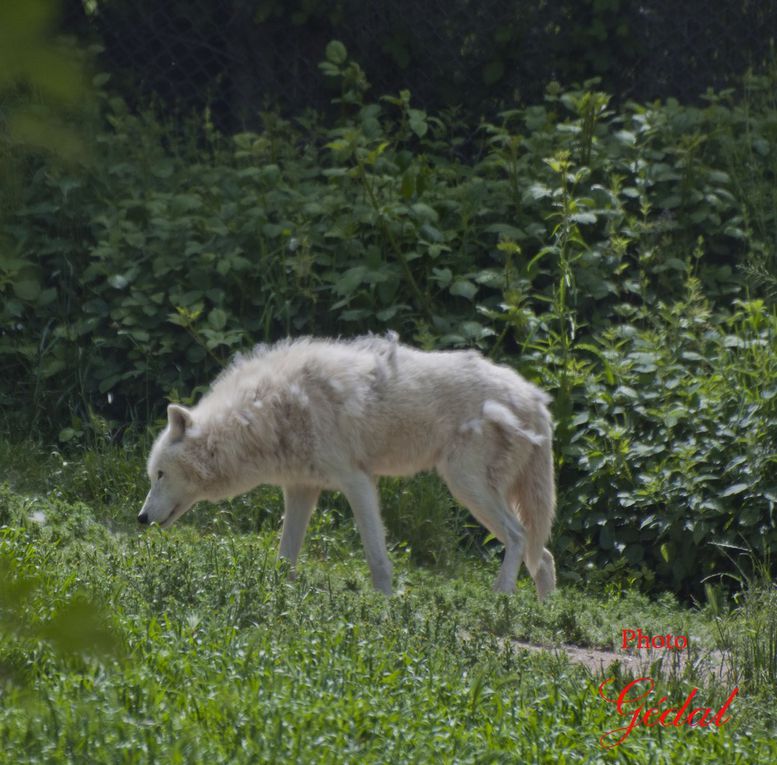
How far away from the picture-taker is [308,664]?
4316mm

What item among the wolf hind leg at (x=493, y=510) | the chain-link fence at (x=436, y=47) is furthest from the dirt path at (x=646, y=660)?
the chain-link fence at (x=436, y=47)

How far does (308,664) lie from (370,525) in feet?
7.20

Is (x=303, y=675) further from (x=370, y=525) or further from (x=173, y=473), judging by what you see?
(x=173, y=473)

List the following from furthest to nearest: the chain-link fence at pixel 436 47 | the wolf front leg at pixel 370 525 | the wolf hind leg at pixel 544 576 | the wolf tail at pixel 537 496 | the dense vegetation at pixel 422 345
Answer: the chain-link fence at pixel 436 47 < the wolf hind leg at pixel 544 576 < the wolf tail at pixel 537 496 < the wolf front leg at pixel 370 525 < the dense vegetation at pixel 422 345

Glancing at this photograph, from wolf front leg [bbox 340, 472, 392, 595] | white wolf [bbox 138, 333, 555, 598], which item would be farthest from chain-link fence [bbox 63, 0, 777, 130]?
wolf front leg [bbox 340, 472, 392, 595]

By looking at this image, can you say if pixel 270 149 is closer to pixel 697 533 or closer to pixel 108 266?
pixel 108 266

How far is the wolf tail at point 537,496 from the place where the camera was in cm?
680

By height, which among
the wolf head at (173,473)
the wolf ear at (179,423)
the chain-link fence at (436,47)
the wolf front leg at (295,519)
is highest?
the chain-link fence at (436,47)

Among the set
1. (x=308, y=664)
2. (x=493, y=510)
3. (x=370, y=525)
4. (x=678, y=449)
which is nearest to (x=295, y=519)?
(x=370, y=525)

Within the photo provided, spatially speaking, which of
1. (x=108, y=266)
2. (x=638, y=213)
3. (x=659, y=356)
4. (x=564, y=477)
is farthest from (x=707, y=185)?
(x=108, y=266)

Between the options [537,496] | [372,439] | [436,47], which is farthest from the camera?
[436,47]

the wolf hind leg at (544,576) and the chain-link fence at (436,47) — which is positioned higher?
the chain-link fence at (436,47)

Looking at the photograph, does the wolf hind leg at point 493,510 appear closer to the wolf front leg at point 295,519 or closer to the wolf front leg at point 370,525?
the wolf front leg at point 370,525

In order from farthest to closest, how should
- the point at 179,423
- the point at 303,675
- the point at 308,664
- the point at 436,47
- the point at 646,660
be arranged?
the point at 436,47, the point at 179,423, the point at 646,660, the point at 308,664, the point at 303,675
